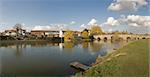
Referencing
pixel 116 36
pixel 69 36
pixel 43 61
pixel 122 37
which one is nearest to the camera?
pixel 43 61

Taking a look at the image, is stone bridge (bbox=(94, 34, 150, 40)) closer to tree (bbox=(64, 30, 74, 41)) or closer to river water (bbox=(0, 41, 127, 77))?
tree (bbox=(64, 30, 74, 41))

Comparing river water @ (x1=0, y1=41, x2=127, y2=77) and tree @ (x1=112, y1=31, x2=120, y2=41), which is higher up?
tree @ (x1=112, y1=31, x2=120, y2=41)

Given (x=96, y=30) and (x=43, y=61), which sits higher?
(x=96, y=30)

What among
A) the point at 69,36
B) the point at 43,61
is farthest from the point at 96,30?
the point at 43,61

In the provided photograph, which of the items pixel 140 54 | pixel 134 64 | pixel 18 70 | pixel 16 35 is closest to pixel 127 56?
pixel 140 54

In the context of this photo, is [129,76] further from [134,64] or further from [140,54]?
[140,54]

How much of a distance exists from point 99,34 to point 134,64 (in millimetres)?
61468

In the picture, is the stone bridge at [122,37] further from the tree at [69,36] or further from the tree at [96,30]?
the tree at [69,36]

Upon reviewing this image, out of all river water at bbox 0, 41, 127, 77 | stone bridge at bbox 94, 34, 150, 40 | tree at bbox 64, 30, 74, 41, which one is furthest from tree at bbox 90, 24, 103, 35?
river water at bbox 0, 41, 127, 77

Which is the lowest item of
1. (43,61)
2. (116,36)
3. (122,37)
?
(43,61)

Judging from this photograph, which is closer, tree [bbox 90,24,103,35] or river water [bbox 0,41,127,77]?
river water [bbox 0,41,127,77]

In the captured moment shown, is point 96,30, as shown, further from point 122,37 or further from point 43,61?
point 43,61

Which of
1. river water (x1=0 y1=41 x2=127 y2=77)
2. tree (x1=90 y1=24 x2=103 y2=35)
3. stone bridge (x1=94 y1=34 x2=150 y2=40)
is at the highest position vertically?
tree (x1=90 y1=24 x2=103 y2=35)

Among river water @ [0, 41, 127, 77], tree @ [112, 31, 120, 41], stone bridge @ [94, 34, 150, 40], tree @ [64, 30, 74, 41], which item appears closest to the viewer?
river water @ [0, 41, 127, 77]
